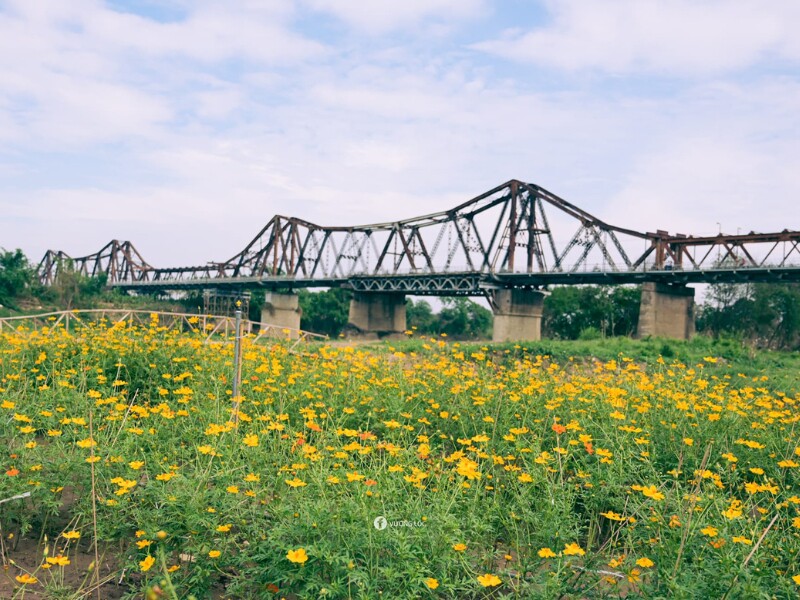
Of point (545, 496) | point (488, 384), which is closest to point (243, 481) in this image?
point (545, 496)

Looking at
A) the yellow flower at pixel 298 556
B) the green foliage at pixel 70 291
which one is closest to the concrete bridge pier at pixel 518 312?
the green foliage at pixel 70 291

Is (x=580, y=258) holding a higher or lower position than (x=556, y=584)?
higher

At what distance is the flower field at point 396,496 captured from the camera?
3.88 metres

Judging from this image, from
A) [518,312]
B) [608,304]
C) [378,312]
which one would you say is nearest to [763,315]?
[608,304]

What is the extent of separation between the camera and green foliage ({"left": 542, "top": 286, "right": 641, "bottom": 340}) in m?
64.4

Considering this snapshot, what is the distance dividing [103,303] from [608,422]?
67588 mm

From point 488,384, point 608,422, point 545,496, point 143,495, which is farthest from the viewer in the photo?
point 488,384

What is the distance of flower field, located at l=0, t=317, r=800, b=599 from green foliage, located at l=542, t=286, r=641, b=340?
5430 centimetres

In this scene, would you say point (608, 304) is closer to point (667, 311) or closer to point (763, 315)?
→ point (763, 315)

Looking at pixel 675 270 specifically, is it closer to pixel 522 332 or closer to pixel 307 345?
pixel 522 332

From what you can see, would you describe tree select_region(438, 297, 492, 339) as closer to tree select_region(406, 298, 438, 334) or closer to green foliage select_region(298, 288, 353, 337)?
tree select_region(406, 298, 438, 334)

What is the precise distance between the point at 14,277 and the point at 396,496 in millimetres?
65971

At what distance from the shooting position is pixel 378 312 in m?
72.3

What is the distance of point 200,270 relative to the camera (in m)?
99.6
